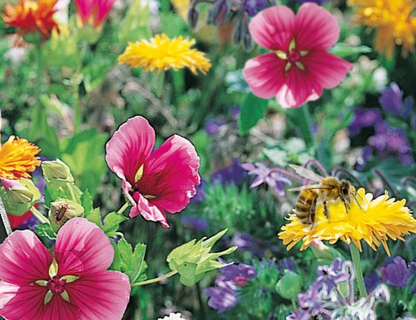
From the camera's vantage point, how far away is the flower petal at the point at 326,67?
0.92 m

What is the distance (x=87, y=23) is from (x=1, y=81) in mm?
260

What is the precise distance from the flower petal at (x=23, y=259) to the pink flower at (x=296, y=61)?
375mm

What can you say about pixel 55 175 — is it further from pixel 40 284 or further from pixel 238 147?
pixel 238 147

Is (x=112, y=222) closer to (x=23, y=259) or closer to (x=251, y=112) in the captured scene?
(x=23, y=259)

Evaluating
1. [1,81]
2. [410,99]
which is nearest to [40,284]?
[1,81]

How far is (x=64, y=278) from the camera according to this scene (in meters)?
0.66

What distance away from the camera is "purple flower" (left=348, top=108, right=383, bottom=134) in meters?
1.39

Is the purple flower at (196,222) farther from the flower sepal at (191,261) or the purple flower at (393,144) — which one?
the purple flower at (393,144)

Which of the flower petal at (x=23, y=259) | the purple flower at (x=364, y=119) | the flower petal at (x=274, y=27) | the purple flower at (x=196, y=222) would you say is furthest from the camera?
the purple flower at (x=364, y=119)

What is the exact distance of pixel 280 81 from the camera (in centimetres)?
93

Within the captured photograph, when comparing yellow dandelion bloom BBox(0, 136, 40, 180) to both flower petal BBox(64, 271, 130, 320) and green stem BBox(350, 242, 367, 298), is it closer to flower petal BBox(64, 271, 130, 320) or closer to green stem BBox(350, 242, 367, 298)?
flower petal BBox(64, 271, 130, 320)

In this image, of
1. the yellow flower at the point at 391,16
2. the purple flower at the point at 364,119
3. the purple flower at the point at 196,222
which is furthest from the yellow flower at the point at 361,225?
the purple flower at the point at 364,119

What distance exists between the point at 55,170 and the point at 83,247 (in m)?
0.09

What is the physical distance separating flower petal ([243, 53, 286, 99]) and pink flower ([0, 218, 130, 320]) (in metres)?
0.35
